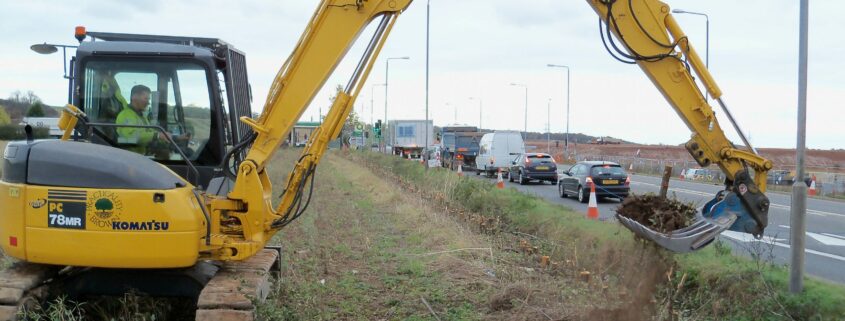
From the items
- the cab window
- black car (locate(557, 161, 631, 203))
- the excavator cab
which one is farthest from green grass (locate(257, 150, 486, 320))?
black car (locate(557, 161, 631, 203))

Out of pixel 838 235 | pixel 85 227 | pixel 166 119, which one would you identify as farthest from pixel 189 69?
pixel 838 235

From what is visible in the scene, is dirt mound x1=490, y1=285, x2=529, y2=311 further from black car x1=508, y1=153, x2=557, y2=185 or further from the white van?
the white van

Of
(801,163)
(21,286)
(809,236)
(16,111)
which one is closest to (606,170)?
(809,236)

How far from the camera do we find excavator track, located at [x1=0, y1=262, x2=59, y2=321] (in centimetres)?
526

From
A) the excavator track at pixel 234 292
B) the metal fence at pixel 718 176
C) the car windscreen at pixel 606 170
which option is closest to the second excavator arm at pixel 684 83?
the excavator track at pixel 234 292

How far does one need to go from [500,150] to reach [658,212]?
99.4 ft

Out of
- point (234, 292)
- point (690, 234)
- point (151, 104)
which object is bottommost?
point (234, 292)

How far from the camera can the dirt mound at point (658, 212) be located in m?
6.12

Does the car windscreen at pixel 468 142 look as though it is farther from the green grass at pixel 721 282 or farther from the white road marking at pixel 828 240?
the green grass at pixel 721 282

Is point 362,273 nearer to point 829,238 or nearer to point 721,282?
point 721,282

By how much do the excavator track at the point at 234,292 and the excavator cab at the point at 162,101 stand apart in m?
0.84

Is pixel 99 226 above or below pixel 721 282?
above

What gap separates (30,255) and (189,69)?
193 cm

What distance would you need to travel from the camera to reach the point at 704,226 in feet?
19.2
